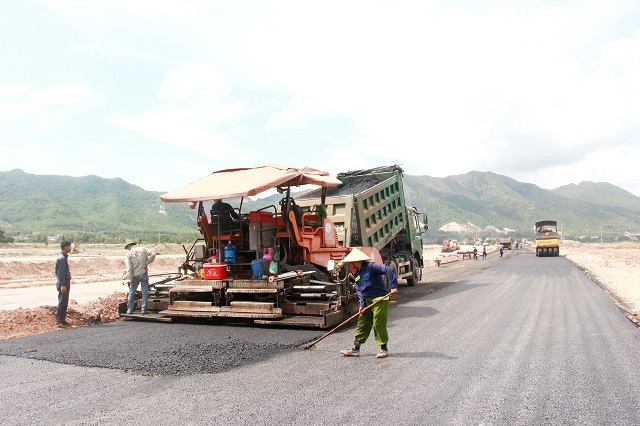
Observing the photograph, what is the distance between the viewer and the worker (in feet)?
20.2

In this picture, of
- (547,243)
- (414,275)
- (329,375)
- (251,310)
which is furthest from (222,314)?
(547,243)

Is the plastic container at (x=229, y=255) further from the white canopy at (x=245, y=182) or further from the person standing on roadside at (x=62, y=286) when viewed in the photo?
the person standing on roadside at (x=62, y=286)

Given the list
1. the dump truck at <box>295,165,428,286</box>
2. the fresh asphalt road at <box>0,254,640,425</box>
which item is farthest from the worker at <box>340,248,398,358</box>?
the dump truck at <box>295,165,428,286</box>

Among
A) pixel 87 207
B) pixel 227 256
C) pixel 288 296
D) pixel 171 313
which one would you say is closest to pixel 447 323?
pixel 288 296

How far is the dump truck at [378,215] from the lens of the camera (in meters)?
11.3

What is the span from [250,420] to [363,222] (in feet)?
25.6

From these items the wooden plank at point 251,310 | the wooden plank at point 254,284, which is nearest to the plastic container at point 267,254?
the wooden plank at point 254,284

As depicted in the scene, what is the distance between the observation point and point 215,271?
27.9 feet

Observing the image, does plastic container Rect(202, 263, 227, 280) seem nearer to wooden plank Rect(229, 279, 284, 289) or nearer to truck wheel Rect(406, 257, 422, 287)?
wooden plank Rect(229, 279, 284, 289)

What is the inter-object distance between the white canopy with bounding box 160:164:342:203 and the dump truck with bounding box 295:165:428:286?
2.93 ft

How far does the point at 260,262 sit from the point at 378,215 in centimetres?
478

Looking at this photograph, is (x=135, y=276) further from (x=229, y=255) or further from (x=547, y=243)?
(x=547, y=243)

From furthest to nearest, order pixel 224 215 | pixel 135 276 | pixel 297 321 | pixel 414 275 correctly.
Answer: pixel 414 275 → pixel 135 276 → pixel 224 215 → pixel 297 321

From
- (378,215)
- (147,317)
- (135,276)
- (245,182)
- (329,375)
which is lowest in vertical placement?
(329,375)
